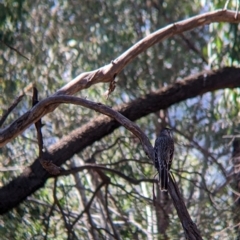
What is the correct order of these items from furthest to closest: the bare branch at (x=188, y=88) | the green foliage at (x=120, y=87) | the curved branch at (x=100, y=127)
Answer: the green foliage at (x=120, y=87), the bare branch at (x=188, y=88), the curved branch at (x=100, y=127)

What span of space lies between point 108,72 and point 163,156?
1.22 meters

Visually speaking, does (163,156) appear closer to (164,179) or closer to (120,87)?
(164,179)

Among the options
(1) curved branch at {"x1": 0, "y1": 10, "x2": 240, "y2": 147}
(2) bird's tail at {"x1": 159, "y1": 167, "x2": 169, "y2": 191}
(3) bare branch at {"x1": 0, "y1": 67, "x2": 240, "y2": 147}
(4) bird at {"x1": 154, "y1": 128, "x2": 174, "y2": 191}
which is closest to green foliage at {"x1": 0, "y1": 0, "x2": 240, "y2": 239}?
(3) bare branch at {"x1": 0, "y1": 67, "x2": 240, "y2": 147}

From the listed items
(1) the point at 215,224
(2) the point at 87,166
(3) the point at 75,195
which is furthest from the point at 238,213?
(3) the point at 75,195

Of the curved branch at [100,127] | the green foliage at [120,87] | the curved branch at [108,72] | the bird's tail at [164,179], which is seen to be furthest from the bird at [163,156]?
the green foliage at [120,87]

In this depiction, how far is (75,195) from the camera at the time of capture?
44.0 feet

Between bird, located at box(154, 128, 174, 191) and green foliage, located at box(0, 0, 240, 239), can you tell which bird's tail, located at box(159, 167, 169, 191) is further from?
green foliage, located at box(0, 0, 240, 239)

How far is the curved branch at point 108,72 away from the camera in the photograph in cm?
746

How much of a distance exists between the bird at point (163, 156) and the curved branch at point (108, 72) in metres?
0.79

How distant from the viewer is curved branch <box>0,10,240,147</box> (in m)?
7.46

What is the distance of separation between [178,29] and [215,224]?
9.68ft

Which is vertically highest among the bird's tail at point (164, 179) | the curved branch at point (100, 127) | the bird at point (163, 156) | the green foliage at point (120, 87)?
the green foliage at point (120, 87)

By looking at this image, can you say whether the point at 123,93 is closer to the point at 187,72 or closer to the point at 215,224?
the point at 187,72

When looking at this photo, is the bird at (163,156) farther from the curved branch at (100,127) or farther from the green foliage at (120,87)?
the green foliage at (120,87)
